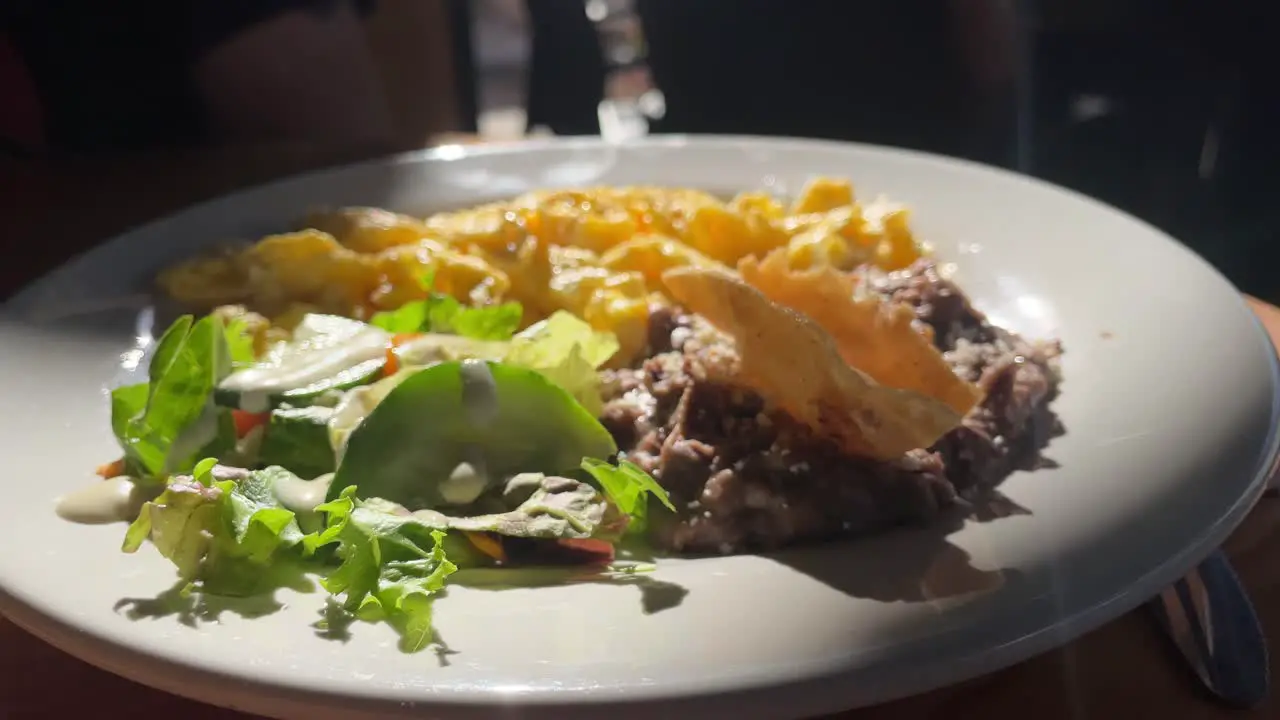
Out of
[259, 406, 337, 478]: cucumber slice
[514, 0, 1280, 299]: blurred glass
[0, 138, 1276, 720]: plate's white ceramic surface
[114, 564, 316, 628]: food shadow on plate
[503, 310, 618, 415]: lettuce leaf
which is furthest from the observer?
[514, 0, 1280, 299]: blurred glass

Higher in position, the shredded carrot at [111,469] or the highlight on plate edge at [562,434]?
the highlight on plate edge at [562,434]

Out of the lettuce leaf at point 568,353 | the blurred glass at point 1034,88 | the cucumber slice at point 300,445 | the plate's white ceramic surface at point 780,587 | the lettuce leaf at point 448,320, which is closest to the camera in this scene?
the plate's white ceramic surface at point 780,587

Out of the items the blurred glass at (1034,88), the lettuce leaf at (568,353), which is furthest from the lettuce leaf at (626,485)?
the blurred glass at (1034,88)

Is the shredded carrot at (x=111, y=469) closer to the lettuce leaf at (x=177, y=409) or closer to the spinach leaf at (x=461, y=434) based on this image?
the lettuce leaf at (x=177, y=409)

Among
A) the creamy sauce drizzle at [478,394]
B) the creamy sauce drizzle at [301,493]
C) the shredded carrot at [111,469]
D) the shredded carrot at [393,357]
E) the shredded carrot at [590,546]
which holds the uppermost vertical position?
the creamy sauce drizzle at [478,394]

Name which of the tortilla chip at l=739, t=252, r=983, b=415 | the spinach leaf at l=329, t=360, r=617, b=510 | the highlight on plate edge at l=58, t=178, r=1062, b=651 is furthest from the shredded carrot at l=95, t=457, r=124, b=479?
the tortilla chip at l=739, t=252, r=983, b=415

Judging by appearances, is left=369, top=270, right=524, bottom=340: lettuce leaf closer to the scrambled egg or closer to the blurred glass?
the scrambled egg
